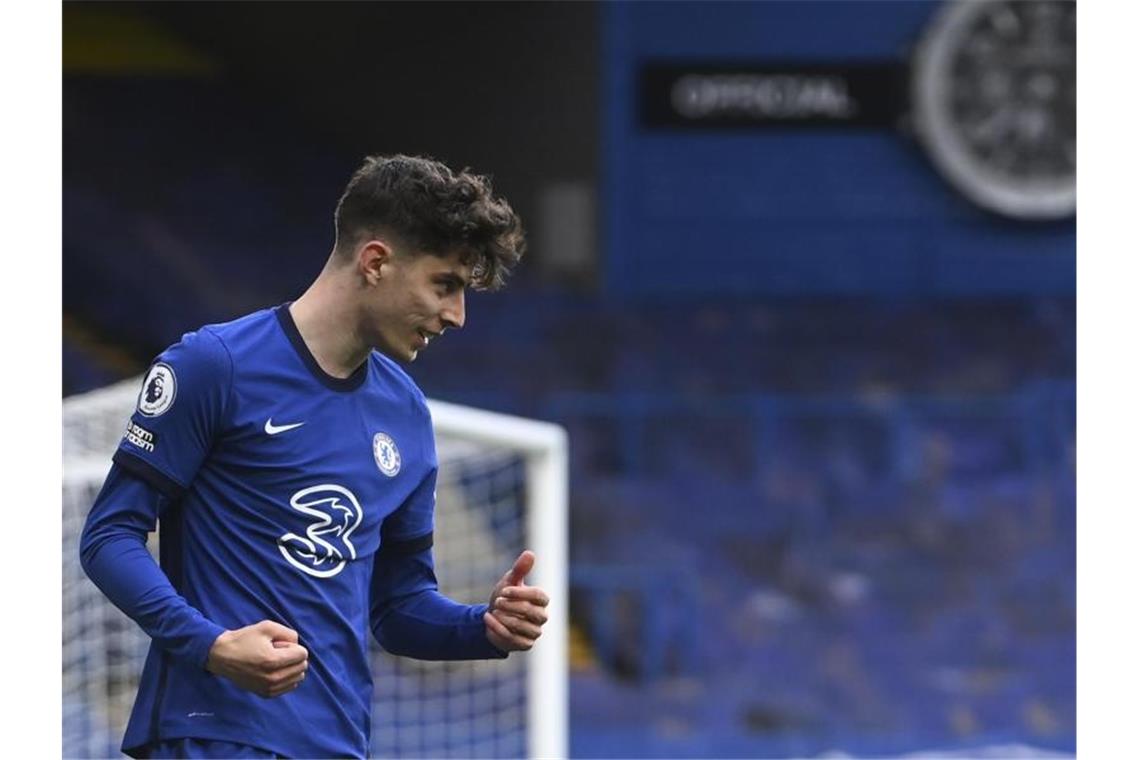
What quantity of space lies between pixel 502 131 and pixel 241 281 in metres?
1.50

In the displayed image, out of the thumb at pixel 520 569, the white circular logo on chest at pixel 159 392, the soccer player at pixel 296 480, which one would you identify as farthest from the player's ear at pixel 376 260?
the thumb at pixel 520 569

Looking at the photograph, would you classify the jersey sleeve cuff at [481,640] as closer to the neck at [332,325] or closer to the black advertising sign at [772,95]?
the neck at [332,325]

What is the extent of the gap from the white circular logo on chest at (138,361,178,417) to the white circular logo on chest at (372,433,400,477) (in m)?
0.26

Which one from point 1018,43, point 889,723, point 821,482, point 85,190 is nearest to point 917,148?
point 1018,43

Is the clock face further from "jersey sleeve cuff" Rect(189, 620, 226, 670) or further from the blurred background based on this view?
"jersey sleeve cuff" Rect(189, 620, 226, 670)

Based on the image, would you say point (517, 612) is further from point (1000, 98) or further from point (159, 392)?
point (1000, 98)

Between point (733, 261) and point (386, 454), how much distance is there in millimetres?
7997

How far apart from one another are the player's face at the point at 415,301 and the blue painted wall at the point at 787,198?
763 cm

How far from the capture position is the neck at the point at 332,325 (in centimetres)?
238

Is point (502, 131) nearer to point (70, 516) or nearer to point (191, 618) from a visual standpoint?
point (70, 516)

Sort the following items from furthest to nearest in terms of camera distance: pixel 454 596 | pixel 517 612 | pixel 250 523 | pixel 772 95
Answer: pixel 772 95 < pixel 454 596 < pixel 517 612 < pixel 250 523

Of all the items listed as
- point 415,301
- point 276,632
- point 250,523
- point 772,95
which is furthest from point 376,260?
point 772,95

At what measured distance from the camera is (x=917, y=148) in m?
10.1

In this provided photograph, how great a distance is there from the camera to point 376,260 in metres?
2.35
